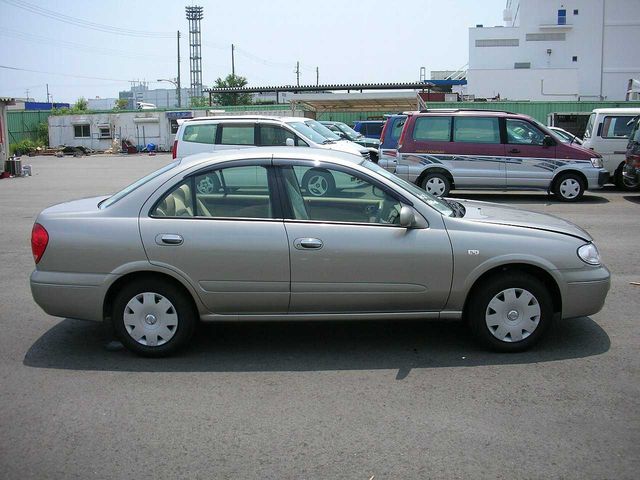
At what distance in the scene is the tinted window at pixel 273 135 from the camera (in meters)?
13.7

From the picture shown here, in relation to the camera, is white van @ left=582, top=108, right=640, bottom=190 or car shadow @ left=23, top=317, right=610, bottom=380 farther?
white van @ left=582, top=108, right=640, bottom=190

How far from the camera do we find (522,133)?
14656mm

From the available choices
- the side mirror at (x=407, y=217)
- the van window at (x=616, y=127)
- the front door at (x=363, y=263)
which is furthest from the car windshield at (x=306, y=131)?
the side mirror at (x=407, y=217)

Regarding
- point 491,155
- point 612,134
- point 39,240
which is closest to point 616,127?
point 612,134

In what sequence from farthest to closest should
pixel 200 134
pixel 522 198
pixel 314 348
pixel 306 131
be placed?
pixel 522 198 < pixel 306 131 < pixel 200 134 < pixel 314 348

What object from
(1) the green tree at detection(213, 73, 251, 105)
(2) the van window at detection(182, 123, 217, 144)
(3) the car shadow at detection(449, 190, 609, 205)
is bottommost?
(3) the car shadow at detection(449, 190, 609, 205)

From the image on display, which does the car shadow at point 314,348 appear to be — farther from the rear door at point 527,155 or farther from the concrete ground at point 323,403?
the rear door at point 527,155

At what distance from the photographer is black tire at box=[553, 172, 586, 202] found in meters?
14.9

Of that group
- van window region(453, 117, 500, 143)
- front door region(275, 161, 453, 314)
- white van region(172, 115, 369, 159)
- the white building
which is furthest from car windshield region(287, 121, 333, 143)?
the white building

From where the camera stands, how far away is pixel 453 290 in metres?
5.22

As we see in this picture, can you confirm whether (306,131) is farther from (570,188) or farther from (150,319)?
(150,319)

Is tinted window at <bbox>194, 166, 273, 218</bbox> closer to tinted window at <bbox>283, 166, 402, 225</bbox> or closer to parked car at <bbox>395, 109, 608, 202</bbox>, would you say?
tinted window at <bbox>283, 166, 402, 225</bbox>

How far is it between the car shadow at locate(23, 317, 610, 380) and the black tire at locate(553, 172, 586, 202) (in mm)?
9375

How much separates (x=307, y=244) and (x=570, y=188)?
1130cm
